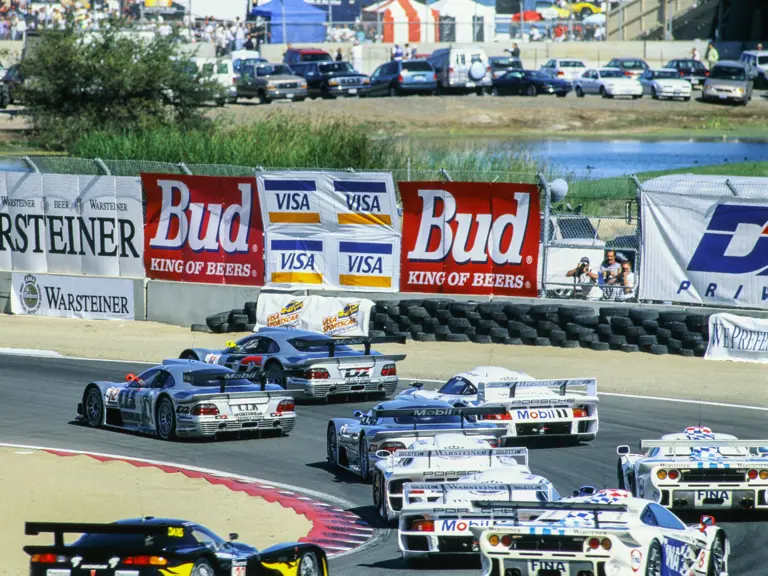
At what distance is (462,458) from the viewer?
38.1 ft

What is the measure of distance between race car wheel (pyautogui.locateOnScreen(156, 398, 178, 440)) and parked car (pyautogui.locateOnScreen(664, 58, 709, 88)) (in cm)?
5476

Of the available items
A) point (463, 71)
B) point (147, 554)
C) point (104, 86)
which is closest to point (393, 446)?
point (147, 554)

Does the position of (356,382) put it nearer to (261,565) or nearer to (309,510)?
(309,510)

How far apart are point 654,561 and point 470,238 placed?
13.4 metres

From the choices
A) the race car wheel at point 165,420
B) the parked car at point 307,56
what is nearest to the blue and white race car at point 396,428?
the race car wheel at point 165,420

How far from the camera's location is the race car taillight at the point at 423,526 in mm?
9992

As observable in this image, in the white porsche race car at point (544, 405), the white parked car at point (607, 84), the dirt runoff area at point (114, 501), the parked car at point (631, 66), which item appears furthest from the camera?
the parked car at point (631, 66)

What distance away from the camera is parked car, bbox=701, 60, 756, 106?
2418 inches

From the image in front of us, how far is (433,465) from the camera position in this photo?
11.4 meters

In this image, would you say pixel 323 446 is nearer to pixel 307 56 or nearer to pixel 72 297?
pixel 72 297

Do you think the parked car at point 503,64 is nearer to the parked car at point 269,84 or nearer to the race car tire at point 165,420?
the parked car at point 269,84

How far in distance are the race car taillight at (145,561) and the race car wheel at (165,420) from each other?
23.6ft

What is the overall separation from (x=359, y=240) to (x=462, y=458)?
11.5 m

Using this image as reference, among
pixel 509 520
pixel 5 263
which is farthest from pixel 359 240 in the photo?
pixel 509 520
